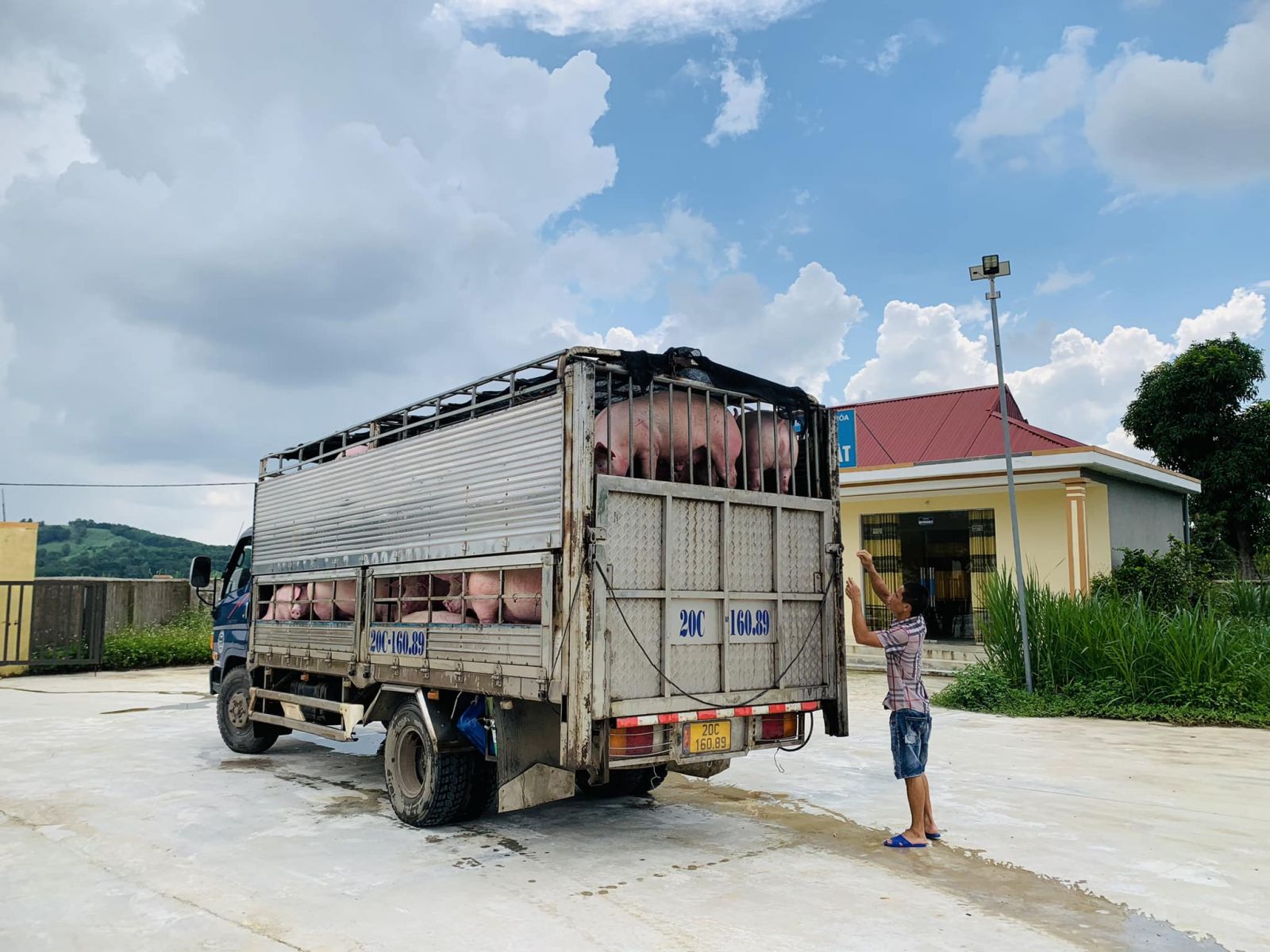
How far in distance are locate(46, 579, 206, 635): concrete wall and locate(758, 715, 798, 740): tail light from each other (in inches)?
708

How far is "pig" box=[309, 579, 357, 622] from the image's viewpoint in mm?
7715

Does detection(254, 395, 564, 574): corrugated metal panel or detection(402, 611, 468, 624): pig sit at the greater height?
detection(254, 395, 564, 574): corrugated metal panel

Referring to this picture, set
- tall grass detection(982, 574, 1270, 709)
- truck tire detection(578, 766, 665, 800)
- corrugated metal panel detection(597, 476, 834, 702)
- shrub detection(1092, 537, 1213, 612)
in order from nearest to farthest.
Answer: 1. corrugated metal panel detection(597, 476, 834, 702)
2. truck tire detection(578, 766, 665, 800)
3. tall grass detection(982, 574, 1270, 709)
4. shrub detection(1092, 537, 1213, 612)

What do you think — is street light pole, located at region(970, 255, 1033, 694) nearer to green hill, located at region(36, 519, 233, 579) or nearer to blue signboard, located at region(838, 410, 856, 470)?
blue signboard, located at region(838, 410, 856, 470)

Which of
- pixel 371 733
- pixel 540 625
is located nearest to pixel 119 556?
pixel 371 733

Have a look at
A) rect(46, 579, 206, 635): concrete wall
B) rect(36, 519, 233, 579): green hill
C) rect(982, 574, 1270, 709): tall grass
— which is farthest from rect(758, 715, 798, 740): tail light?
rect(36, 519, 233, 579): green hill

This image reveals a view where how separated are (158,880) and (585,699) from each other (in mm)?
2586

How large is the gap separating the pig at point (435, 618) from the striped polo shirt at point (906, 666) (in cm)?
279

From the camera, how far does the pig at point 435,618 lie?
629 cm

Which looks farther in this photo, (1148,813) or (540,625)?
(1148,813)

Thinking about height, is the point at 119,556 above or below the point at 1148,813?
above

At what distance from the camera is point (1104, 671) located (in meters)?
11.9

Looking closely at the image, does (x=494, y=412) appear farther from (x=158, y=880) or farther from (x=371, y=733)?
(x=371, y=733)

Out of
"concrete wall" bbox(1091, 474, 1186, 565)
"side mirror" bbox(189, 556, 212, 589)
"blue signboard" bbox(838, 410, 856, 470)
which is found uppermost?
"blue signboard" bbox(838, 410, 856, 470)
